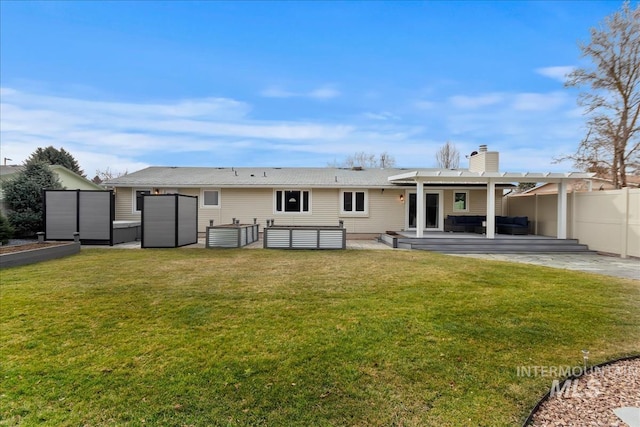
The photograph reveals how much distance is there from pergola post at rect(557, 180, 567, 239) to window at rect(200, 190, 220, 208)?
47.9 feet

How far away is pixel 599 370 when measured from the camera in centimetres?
306

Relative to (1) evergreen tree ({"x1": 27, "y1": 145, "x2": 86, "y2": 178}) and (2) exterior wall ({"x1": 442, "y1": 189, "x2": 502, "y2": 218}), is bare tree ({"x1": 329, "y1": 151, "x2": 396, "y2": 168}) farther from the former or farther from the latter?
(1) evergreen tree ({"x1": 27, "y1": 145, "x2": 86, "y2": 178})

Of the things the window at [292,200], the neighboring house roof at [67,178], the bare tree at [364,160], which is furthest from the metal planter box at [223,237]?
the bare tree at [364,160]

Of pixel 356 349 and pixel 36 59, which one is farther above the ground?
pixel 36 59

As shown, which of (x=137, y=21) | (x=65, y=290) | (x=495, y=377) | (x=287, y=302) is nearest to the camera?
(x=495, y=377)

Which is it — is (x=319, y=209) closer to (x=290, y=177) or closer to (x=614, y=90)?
(x=290, y=177)

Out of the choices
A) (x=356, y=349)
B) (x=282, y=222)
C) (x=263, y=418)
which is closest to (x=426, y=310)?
(x=356, y=349)

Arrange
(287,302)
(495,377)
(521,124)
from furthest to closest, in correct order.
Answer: (521,124)
(287,302)
(495,377)

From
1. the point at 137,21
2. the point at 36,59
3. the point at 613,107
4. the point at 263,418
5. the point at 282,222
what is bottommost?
the point at 263,418

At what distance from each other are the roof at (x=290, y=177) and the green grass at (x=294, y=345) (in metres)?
6.46

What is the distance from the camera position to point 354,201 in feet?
50.3

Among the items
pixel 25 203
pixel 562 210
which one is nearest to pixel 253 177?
pixel 25 203

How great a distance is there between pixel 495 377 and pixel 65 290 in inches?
263

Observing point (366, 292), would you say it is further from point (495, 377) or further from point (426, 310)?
point (495, 377)
